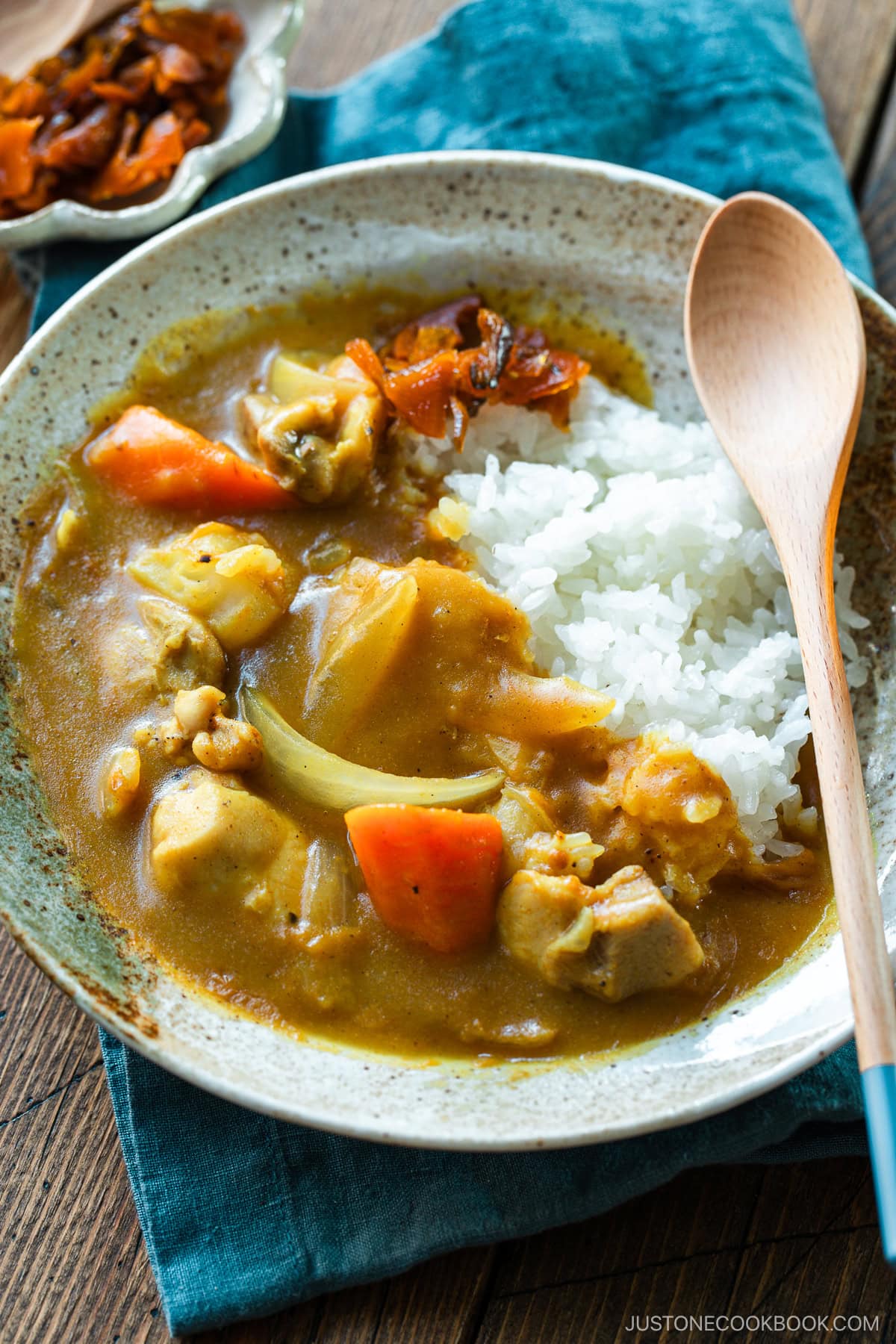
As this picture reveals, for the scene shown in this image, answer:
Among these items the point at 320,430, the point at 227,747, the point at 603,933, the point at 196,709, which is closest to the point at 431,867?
the point at 603,933

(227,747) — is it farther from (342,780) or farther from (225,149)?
(225,149)

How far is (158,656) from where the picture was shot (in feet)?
9.68

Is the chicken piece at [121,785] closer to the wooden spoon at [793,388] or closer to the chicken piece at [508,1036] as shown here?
the chicken piece at [508,1036]

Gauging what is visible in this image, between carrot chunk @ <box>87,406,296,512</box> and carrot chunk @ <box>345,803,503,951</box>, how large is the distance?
104 cm

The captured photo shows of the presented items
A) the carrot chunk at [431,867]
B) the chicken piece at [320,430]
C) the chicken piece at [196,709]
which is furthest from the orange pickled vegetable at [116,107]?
the carrot chunk at [431,867]

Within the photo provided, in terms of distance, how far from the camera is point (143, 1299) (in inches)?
107

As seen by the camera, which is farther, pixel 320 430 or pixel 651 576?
pixel 651 576

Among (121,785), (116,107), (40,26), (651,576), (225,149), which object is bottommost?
(651,576)

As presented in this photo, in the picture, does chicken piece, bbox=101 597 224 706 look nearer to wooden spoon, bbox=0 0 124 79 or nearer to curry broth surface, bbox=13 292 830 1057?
curry broth surface, bbox=13 292 830 1057

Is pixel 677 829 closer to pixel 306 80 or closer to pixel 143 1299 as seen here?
pixel 143 1299

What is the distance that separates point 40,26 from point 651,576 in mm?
3031

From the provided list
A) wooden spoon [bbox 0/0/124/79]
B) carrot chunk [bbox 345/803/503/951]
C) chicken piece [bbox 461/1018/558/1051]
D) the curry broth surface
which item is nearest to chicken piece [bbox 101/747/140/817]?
the curry broth surface

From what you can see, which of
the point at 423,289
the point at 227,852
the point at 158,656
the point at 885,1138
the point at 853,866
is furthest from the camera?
the point at 423,289

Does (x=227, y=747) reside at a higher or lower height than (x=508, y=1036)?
higher
